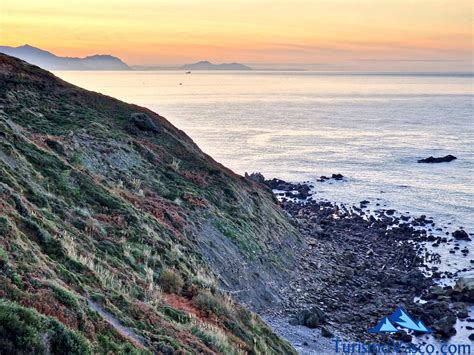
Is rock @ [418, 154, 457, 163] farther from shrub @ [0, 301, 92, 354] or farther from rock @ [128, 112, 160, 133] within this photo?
shrub @ [0, 301, 92, 354]

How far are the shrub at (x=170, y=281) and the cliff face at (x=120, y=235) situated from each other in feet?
0.18

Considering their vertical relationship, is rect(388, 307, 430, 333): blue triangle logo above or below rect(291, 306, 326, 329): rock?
below

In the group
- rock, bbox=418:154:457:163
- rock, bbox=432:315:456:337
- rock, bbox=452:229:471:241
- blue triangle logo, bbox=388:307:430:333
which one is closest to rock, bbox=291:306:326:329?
blue triangle logo, bbox=388:307:430:333

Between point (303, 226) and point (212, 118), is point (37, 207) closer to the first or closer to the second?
point (303, 226)

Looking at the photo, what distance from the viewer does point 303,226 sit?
154ft

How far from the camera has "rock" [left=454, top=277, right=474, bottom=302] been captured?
33.7 m

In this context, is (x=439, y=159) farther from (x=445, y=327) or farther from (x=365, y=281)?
(x=445, y=327)

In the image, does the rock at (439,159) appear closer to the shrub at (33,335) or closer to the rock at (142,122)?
the rock at (142,122)

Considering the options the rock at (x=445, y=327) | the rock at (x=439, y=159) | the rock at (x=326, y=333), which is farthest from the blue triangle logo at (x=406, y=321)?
the rock at (x=439, y=159)

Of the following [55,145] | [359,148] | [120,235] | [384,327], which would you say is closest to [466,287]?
[384,327]

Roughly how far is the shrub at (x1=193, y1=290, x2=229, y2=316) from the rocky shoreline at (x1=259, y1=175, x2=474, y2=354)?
6.20 m

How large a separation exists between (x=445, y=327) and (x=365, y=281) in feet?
24.6

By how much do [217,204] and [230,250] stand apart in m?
6.13

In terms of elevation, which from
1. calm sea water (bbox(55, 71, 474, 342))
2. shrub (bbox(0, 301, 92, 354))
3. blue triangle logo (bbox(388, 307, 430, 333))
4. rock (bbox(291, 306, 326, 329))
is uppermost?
shrub (bbox(0, 301, 92, 354))
